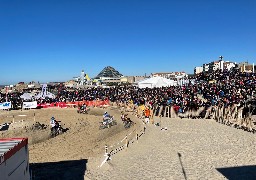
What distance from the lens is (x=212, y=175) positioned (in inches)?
541

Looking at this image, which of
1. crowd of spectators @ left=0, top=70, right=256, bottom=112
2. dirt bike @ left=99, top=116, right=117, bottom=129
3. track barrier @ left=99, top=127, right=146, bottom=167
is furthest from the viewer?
crowd of spectators @ left=0, top=70, right=256, bottom=112

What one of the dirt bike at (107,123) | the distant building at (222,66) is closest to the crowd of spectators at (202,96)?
the dirt bike at (107,123)

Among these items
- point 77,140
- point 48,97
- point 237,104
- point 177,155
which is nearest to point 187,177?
point 177,155

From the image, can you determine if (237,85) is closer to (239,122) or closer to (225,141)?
(239,122)

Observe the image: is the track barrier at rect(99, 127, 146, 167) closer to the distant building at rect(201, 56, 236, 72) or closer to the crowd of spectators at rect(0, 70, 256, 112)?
the crowd of spectators at rect(0, 70, 256, 112)

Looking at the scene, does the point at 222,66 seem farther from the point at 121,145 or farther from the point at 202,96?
the point at 121,145

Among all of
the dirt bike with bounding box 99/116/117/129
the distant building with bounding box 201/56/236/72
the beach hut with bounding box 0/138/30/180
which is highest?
the distant building with bounding box 201/56/236/72

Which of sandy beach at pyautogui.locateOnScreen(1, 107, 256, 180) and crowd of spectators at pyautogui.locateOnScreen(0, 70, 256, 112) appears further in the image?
crowd of spectators at pyautogui.locateOnScreen(0, 70, 256, 112)

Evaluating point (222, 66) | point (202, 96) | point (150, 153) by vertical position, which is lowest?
point (150, 153)

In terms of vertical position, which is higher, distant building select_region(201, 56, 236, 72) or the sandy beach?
distant building select_region(201, 56, 236, 72)

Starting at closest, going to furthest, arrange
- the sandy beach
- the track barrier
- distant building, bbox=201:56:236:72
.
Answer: the sandy beach < the track barrier < distant building, bbox=201:56:236:72

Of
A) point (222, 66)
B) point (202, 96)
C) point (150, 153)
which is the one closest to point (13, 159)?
point (150, 153)

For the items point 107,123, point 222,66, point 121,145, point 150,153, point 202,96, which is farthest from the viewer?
point 222,66

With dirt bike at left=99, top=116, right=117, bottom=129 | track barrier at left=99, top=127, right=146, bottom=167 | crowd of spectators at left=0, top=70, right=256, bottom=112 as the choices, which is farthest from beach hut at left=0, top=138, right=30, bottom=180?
crowd of spectators at left=0, top=70, right=256, bottom=112
